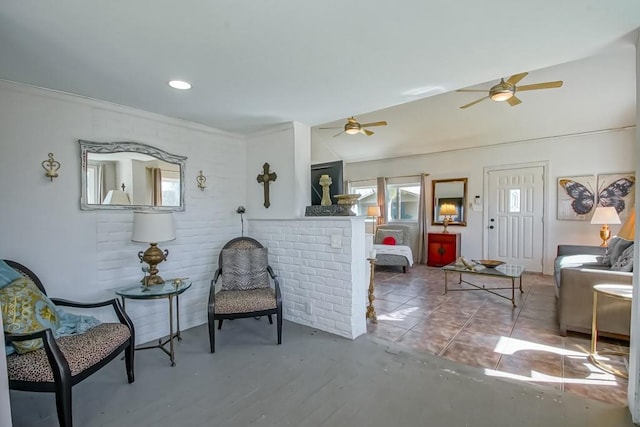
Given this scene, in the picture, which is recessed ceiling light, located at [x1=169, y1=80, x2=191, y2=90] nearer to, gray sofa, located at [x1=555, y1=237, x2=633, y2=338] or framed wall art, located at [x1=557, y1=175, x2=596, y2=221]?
gray sofa, located at [x1=555, y1=237, x2=633, y2=338]

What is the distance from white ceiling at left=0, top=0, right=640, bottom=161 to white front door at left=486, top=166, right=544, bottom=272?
4398 mm

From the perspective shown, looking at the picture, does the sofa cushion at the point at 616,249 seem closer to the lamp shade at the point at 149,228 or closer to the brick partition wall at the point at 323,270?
the brick partition wall at the point at 323,270

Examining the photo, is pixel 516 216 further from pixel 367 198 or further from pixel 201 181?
pixel 201 181

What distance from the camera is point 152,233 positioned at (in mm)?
2494

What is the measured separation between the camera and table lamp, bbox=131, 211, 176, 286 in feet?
8.17

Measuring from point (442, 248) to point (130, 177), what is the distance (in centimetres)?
576

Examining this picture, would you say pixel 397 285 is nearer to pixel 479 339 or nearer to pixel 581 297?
pixel 479 339

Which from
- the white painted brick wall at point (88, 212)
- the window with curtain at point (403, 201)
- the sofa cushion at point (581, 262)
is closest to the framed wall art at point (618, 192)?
the sofa cushion at point (581, 262)

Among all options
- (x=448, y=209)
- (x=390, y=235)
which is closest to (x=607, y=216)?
(x=448, y=209)

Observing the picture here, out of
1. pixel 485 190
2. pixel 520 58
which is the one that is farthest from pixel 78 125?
pixel 485 190

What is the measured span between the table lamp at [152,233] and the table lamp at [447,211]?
18.4ft

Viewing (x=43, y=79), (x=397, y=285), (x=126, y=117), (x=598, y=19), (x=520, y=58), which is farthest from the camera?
(x=397, y=285)

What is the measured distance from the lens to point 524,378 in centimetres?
219

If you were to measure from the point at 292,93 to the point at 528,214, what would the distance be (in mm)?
5439
